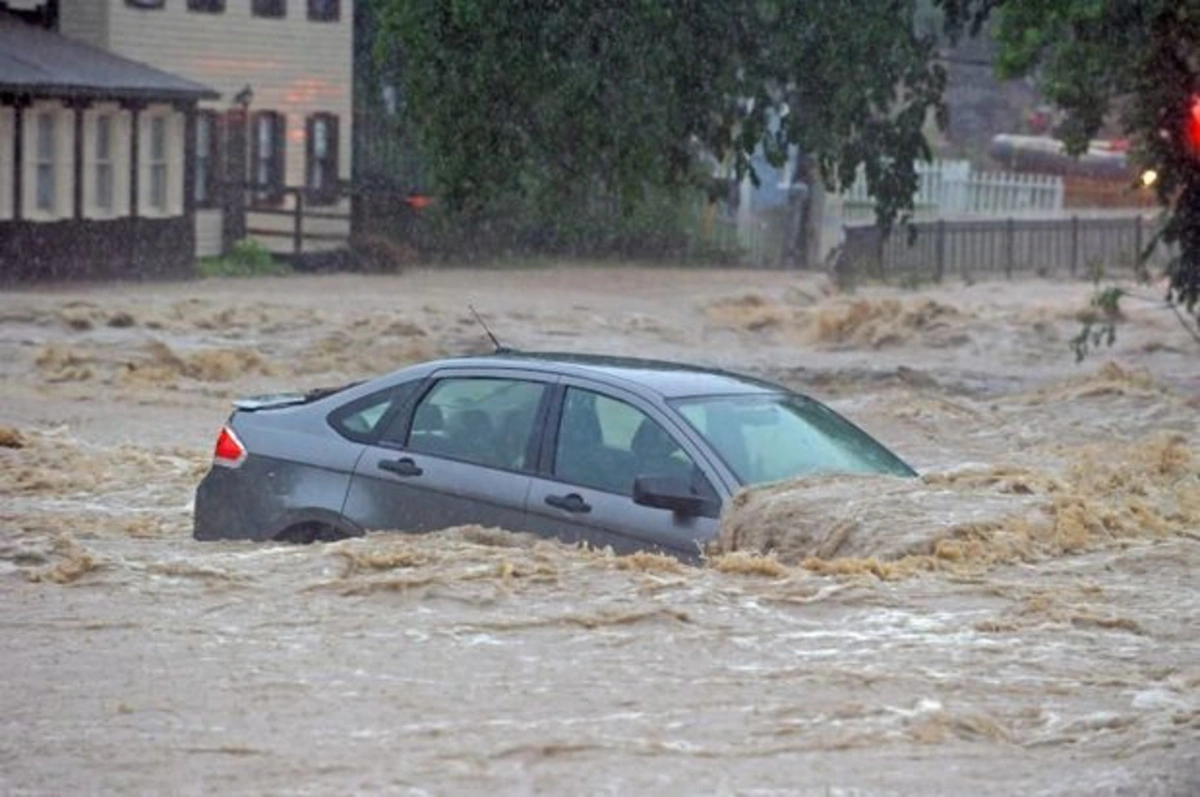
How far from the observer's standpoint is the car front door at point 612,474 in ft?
33.7

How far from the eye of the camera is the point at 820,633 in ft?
29.6

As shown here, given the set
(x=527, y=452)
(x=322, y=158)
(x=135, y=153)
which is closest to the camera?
(x=527, y=452)

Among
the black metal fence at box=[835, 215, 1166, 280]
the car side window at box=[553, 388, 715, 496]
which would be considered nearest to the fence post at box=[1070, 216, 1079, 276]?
the black metal fence at box=[835, 215, 1166, 280]

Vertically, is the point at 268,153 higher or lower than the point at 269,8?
lower

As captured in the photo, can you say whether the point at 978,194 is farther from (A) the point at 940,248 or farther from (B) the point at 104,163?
(B) the point at 104,163

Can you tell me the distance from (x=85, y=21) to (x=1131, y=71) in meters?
20.5

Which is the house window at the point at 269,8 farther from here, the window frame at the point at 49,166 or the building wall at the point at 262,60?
the window frame at the point at 49,166

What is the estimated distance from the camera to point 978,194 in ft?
167

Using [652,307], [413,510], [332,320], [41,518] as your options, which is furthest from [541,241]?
[413,510]

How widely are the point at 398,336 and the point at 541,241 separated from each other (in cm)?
1555

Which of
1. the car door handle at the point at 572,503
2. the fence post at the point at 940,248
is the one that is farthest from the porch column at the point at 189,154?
the car door handle at the point at 572,503

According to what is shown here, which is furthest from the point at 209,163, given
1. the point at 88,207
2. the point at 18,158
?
the point at 18,158

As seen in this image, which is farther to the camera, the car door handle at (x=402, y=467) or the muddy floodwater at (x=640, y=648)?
the car door handle at (x=402, y=467)

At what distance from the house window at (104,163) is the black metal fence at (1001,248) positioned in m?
14.1
